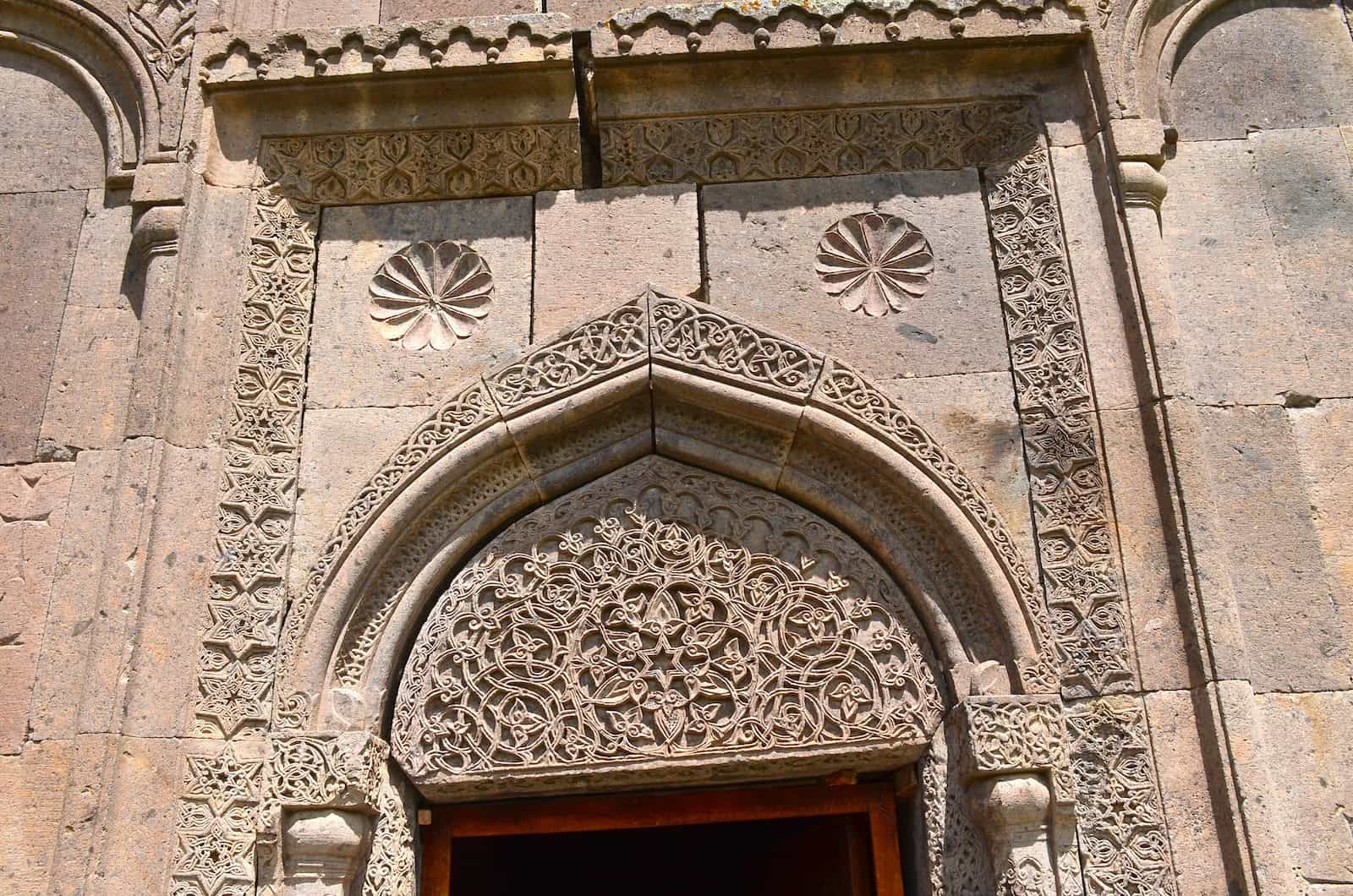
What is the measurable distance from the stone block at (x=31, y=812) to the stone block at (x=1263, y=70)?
433 centimetres

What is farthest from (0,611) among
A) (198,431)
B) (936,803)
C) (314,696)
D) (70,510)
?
(936,803)

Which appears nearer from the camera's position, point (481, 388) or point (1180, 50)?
point (481, 388)

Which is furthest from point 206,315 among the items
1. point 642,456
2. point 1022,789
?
point 1022,789

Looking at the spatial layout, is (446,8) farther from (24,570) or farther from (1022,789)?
(1022,789)

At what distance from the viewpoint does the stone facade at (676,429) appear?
349cm

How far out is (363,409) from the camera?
4008 millimetres

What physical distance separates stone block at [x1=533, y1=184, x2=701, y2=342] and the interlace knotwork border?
4.3 inches

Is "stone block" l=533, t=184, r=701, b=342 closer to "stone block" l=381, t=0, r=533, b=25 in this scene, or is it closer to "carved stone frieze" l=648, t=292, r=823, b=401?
"carved stone frieze" l=648, t=292, r=823, b=401

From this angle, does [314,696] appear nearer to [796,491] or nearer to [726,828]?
[796,491]

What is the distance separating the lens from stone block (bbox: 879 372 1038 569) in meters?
3.82

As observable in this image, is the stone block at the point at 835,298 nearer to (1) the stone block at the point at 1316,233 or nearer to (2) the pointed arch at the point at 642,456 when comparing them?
(2) the pointed arch at the point at 642,456

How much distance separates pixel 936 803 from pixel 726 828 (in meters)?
2.95

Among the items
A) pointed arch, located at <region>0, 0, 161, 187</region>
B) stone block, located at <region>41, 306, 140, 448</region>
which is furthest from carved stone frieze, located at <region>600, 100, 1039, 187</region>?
stone block, located at <region>41, 306, 140, 448</region>

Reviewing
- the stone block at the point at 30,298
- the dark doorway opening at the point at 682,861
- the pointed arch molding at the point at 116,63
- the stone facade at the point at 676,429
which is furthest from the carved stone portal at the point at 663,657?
the pointed arch molding at the point at 116,63
